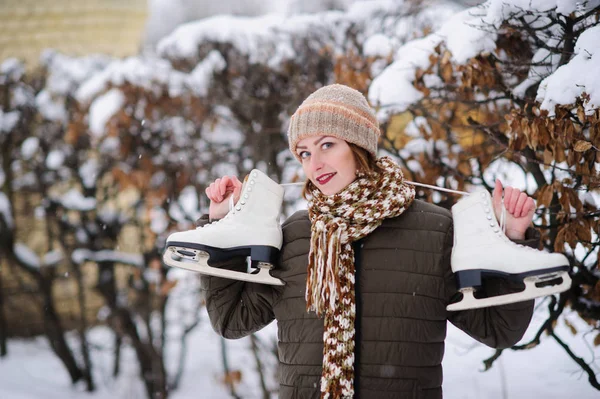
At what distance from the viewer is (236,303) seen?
6.39 feet

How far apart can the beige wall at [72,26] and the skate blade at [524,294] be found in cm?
653

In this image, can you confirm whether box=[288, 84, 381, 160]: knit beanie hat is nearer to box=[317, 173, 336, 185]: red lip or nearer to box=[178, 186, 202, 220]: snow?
box=[317, 173, 336, 185]: red lip

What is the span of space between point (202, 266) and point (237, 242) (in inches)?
5.0

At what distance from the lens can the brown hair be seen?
1852mm

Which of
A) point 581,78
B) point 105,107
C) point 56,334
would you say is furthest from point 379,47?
point 56,334

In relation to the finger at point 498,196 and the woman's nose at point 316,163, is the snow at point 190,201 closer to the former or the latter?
the woman's nose at point 316,163

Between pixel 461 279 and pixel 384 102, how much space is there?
1506mm

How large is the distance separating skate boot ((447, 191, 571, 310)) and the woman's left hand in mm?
49

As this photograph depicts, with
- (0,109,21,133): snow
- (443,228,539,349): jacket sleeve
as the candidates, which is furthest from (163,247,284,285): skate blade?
(0,109,21,133): snow

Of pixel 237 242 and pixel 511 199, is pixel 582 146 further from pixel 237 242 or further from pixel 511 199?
pixel 237 242

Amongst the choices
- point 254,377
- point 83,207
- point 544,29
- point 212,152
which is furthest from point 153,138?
point 544,29

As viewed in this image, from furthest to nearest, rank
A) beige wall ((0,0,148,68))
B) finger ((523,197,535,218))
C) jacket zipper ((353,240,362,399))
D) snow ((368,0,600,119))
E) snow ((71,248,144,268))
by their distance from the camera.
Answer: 1. beige wall ((0,0,148,68))
2. snow ((71,248,144,268))
3. snow ((368,0,600,119))
4. jacket zipper ((353,240,362,399))
5. finger ((523,197,535,218))

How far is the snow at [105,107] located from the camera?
5.00m

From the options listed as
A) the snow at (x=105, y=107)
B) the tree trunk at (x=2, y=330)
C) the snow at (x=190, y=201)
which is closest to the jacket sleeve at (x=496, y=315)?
the snow at (x=190, y=201)
